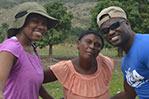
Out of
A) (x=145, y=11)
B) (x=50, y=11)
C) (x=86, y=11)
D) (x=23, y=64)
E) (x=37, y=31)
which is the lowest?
(x=86, y=11)

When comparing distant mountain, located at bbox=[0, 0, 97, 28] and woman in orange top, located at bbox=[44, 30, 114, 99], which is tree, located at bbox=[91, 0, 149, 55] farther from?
distant mountain, located at bbox=[0, 0, 97, 28]

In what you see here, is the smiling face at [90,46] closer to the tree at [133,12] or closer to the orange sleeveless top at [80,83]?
the orange sleeveless top at [80,83]

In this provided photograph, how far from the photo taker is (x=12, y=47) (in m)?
1.83

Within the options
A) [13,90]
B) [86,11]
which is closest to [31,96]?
[13,90]

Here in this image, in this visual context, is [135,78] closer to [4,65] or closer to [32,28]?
[32,28]

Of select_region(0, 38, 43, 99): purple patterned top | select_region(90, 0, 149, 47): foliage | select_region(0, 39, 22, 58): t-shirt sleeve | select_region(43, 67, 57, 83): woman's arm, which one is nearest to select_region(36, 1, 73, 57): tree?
select_region(90, 0, 149, 47): foliage

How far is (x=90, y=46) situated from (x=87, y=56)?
4.7 inches

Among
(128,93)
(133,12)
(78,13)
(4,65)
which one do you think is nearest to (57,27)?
(133,12)

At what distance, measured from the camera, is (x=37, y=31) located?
210 cm

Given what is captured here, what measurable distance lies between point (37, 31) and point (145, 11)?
19.5 meters

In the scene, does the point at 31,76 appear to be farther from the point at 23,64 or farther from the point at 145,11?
the point at 145,11

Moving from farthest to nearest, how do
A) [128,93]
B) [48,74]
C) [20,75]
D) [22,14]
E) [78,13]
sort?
[78,13]
[128,93]
[48,74]
[22,14]
[20,75]

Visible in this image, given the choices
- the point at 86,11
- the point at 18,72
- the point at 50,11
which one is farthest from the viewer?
the point at 86,11

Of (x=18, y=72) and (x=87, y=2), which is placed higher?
(x=18, y=72)
